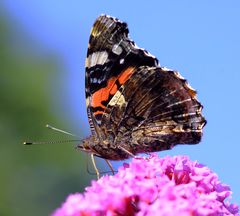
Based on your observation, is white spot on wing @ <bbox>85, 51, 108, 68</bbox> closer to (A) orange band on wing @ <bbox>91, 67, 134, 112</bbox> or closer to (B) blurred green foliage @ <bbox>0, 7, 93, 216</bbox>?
(A) orange band on wing @ <bbox>91, 67, 134, 112</bbox>

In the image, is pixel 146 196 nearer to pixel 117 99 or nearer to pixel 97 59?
pixel 117 99

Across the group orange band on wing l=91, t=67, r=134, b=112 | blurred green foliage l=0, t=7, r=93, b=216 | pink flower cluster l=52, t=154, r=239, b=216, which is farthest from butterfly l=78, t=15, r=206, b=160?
blurred green foliage l=0, t=7, r=93, b=216

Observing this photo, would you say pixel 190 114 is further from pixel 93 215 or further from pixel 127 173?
pixel 93 215

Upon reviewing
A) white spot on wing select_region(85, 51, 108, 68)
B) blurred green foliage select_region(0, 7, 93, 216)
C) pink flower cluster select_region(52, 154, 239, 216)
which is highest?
blurred green foliage select_region(0, 7, 93, 216)

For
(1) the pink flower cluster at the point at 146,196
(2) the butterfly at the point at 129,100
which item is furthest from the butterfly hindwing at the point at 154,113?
(1) the pink flower cluster at the point at 146,196

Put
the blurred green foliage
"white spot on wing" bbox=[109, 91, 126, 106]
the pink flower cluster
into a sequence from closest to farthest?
the pink flower cluster, "white spot on wing" bbox=[109, 91, 126, 106], the blurred green foliage

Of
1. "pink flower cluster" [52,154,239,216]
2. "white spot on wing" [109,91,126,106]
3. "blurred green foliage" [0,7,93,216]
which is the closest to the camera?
"pink flower cluster" [52,154,239,216]

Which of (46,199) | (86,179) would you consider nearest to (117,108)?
→ (46,199)
